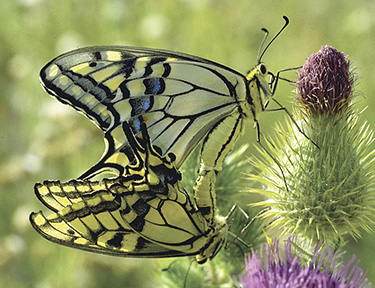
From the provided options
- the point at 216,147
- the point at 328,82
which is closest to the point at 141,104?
the point at 216,147

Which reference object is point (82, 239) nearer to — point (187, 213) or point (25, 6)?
point (187, 213)

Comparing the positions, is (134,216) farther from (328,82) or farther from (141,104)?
(328,82)

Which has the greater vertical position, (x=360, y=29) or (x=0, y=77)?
(x=360, y=29)

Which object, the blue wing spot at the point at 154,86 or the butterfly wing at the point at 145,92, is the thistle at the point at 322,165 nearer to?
the butterfly wing at the point at 145,92

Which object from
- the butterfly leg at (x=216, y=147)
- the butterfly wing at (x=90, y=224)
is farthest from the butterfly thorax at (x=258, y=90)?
the butterfly wing at (x=90, y=224)

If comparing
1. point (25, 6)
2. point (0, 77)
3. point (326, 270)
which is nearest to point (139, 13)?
point (25, 6)

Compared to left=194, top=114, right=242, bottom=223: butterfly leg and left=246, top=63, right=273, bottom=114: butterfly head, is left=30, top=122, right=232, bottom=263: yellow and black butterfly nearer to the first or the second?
left=194, top=114, right=242, bottom=223: butterfly leg
